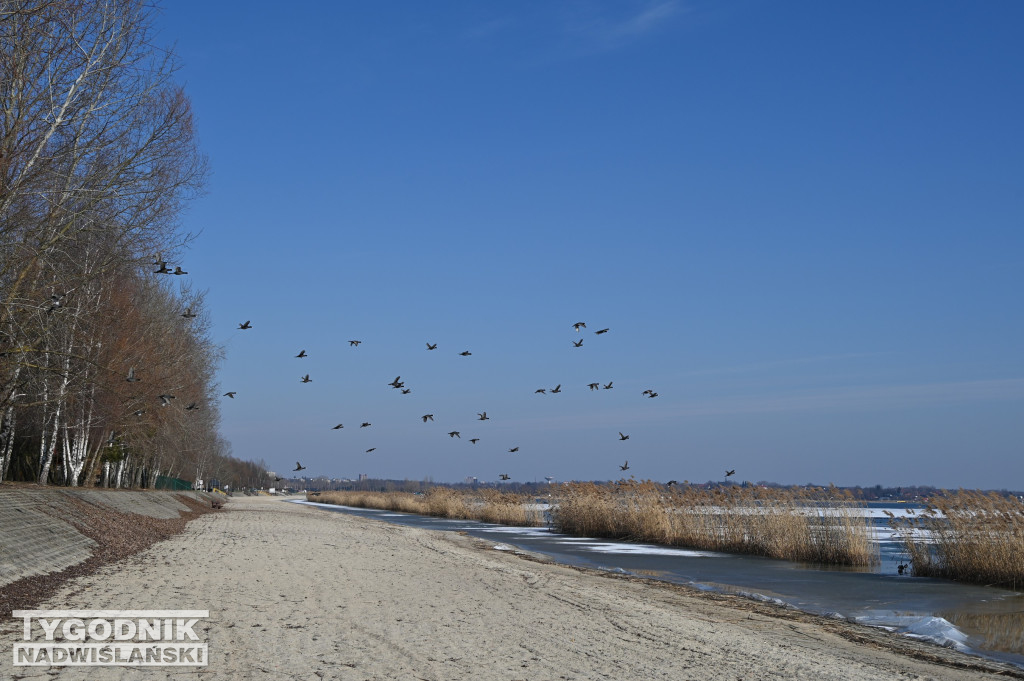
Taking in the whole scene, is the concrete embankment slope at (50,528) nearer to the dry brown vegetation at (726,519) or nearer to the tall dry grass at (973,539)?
the dry brown vegetation at (726,519)

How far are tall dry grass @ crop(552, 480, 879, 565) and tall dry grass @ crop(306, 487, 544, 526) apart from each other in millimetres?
11700

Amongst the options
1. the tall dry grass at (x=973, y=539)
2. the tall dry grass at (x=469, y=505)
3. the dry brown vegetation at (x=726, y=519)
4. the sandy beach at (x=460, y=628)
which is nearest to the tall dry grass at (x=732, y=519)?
the dry brown vegetation at (x=726, y=519)

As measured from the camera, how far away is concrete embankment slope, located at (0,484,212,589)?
13836 mm

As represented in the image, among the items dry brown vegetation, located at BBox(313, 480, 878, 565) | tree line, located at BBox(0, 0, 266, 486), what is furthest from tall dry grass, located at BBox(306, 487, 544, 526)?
tree line, located at BBox(0, 0, 266, 486)

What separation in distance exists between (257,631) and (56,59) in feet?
37.1

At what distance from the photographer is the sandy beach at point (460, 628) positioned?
9.91m

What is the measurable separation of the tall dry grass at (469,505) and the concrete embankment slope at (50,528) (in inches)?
1229

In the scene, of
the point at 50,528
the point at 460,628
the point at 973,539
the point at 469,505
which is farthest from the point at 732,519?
the point at 469,505

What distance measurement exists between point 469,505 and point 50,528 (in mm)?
49718

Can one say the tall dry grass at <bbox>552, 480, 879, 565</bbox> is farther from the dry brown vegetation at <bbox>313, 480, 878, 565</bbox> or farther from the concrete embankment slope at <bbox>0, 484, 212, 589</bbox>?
the concrete embankment slope at <bbox>0, 484, 212, 589</bbox>

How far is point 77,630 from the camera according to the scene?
10.4 metres

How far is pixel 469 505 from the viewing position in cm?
6594

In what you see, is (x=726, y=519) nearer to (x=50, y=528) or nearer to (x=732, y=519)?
(x=732, y=519)

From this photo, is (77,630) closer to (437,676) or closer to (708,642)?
(437,676)
